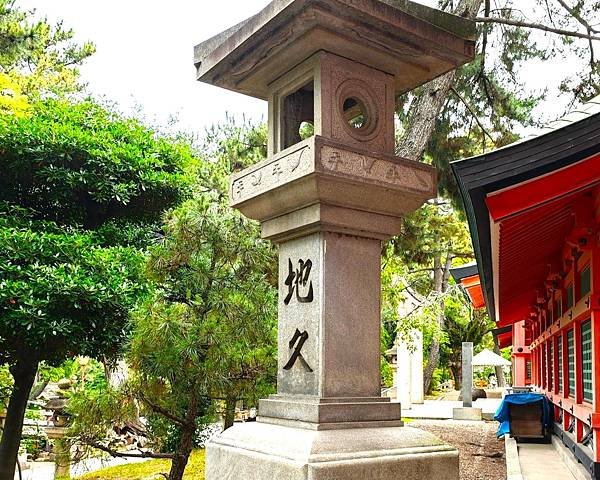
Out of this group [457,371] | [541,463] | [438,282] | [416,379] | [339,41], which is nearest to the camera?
[339,41]

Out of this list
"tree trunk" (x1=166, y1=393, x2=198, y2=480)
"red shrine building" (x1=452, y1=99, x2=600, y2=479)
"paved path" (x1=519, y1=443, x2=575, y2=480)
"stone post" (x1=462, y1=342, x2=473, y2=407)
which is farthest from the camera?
"stone post" (x1=462, y1=342, x2=473, y2=407)

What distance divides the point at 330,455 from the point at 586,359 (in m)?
6.23

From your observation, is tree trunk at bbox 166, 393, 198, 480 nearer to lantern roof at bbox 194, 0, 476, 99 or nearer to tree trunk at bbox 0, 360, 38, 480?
tree trunk at bbox 0, 360, 38, 480

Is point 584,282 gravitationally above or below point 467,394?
above

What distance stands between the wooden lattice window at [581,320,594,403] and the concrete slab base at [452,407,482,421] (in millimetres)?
11039

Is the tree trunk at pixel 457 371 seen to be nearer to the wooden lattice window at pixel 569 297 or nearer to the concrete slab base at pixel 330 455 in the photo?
the wooden lattice window at pixel 569 297

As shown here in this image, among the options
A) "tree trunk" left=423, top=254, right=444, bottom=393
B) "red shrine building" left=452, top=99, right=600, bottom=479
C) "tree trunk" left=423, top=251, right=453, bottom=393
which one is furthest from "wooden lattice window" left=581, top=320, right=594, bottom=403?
"tree trunk" left=423, top=251, right=453, bottom=393

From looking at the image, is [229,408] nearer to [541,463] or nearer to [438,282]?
[541,463]

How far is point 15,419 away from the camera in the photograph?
1019cm

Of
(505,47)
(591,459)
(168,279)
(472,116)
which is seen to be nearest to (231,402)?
(168,279)

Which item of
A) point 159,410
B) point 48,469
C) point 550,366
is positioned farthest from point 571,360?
point 48,469

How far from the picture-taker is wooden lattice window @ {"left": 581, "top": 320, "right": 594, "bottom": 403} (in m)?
7.96

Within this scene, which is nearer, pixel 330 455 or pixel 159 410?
pixel 330 455

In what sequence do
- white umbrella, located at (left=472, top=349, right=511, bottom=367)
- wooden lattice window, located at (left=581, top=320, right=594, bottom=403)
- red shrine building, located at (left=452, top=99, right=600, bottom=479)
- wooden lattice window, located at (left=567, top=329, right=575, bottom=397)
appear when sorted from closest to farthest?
1. red shrine building, located at (left=452, top=99, right=600, bottom=479)
2. wooden lattice window, located at (left=581, top=320, right=594, bottom=403)
3. wooden lattice window, located at (left=567, top=329, right=575, bottom=397)
4. white umbrella, located at (left=472, top=349, right=511, bottom=367)
